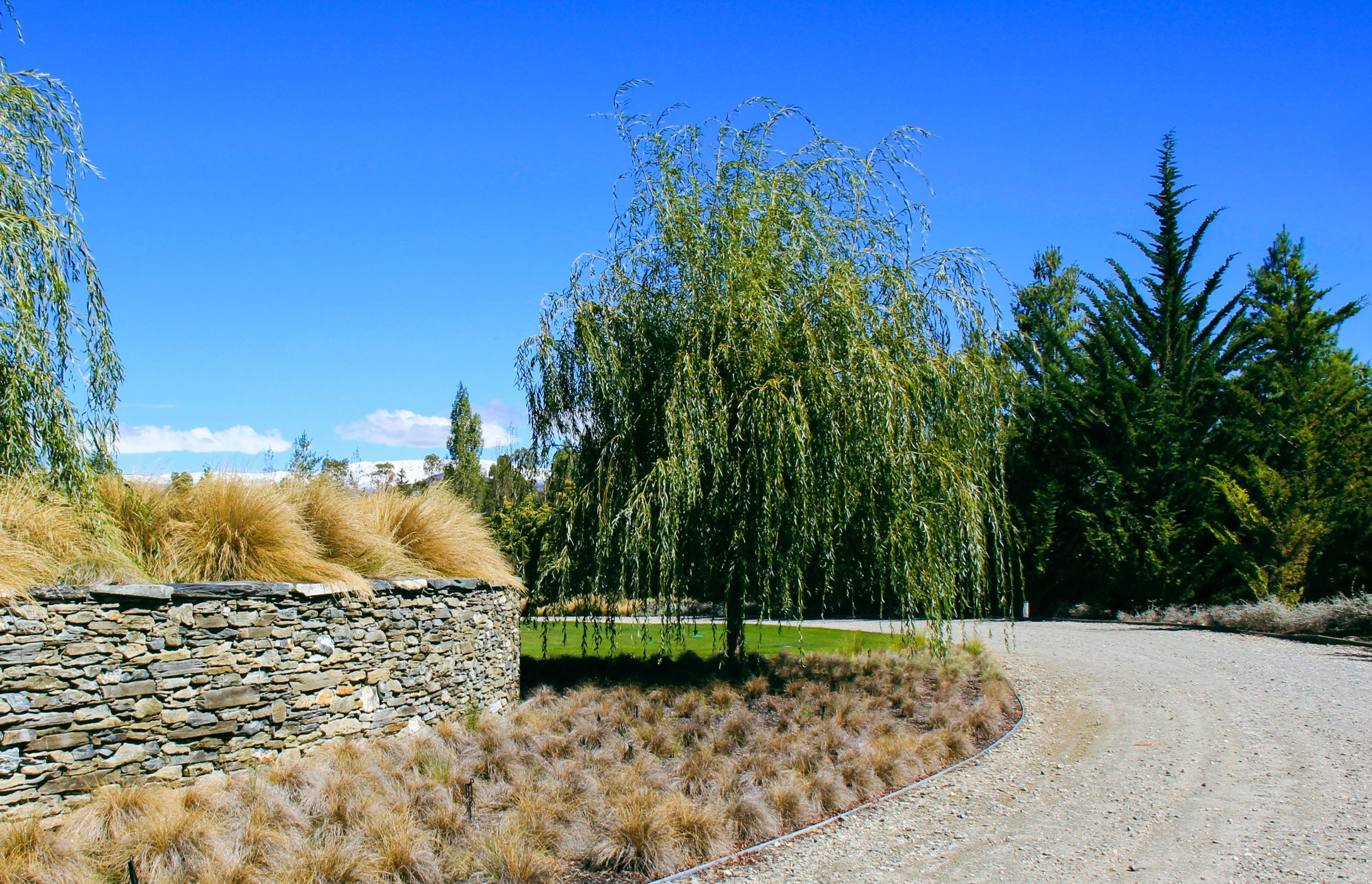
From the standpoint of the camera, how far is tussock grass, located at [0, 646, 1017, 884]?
443 cm

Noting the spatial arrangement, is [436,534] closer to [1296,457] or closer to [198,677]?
[198,677]

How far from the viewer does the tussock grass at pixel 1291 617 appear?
539 inches

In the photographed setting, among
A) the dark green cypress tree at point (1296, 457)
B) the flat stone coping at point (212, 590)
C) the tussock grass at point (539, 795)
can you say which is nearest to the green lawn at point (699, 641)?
the tussock grass at point (539, 795)

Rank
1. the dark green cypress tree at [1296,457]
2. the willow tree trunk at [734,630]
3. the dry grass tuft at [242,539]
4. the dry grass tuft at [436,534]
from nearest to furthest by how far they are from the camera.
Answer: the dry grass tuft at [242,539] → the dry grass tuft at [436,534] → the willow tree trunk at [734,630] → the dark green cypress tree at [1296,457]

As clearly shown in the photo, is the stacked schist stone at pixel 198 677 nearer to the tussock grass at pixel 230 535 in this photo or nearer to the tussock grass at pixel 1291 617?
the tussock grass at pixel 230 535

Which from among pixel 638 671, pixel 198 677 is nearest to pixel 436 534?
pixel 198 677

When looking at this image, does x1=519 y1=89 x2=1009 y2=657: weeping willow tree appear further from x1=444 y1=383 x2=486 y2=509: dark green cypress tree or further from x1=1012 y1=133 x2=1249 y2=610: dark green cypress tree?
x1=444 y1=383 x2=486 y2=509: dark green cypress tree

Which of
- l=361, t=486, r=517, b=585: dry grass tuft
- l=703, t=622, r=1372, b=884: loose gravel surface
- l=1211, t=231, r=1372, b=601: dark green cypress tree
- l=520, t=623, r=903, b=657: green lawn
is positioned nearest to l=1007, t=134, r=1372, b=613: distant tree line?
l=1211, t=231, r=1372, b=601: dark green cypress tree

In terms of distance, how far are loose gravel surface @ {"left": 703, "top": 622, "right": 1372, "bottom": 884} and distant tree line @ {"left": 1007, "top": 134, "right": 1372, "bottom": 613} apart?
7.72 meters

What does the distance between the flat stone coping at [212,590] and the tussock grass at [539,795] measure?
47.1 inches

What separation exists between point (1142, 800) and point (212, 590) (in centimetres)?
658

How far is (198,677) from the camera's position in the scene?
5.76 metres

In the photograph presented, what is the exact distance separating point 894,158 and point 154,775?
8.61 m

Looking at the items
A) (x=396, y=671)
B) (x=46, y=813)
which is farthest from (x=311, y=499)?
(x=46, y=813)
